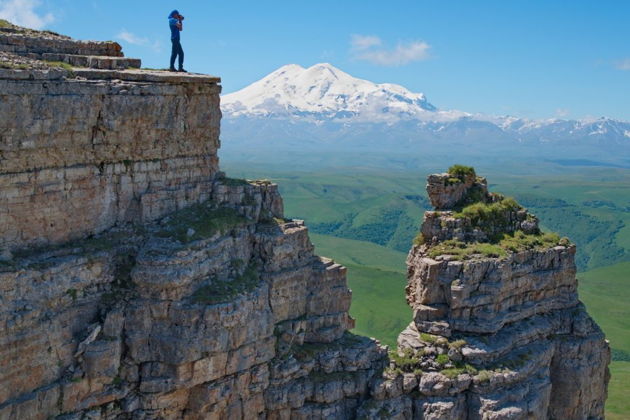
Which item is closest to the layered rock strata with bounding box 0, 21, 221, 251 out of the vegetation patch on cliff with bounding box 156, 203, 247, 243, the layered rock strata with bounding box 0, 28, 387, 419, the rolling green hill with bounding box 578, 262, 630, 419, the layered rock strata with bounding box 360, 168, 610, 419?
the layered rock strata with bounding box 0, 28, 387, 419

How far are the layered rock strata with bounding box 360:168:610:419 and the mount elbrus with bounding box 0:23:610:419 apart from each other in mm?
100

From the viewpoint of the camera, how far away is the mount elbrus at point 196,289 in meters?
24.3

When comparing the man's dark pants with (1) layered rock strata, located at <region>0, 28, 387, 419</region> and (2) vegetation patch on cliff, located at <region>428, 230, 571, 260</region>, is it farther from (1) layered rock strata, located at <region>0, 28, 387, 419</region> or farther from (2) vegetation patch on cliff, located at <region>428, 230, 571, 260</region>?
(2) vegetation patch on cliff, located at <region>428, 230, 571, 260</region>

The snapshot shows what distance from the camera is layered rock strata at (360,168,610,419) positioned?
106 feet

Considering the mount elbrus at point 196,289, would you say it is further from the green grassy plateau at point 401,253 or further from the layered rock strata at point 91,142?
the green grassy plateau at point 401,253

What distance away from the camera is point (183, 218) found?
29.0 metres

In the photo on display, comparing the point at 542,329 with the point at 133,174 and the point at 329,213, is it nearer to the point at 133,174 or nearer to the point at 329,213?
the point at 133,174

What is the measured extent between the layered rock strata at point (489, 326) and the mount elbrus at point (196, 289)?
0.33 feet

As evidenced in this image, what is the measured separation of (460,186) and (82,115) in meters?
19.9

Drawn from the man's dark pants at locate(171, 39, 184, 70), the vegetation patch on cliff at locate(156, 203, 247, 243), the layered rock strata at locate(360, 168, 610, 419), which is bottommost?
the layered rock strata at locate(360, 168, 610, 419)

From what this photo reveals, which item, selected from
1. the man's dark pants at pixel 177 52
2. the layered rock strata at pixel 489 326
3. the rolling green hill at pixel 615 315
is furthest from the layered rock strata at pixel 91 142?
the rolling green hill at pixel 615 315

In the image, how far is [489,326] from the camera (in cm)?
3406

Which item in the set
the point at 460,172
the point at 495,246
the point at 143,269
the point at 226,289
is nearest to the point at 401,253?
the point at 460,172

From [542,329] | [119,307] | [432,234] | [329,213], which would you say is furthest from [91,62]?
[329,213]
